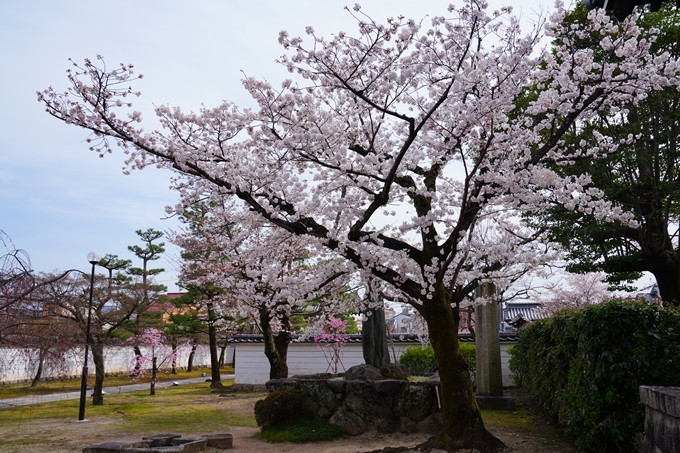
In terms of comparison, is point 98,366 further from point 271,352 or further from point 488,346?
point 488,346

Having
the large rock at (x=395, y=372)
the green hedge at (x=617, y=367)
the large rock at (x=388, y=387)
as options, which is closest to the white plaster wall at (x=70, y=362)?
the large rock at (x=388, y=387)

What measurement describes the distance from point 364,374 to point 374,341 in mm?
2050

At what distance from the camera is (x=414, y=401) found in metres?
8.13

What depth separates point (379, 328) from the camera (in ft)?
36.1

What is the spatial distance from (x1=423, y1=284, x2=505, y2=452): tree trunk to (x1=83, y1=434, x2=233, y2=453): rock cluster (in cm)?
316

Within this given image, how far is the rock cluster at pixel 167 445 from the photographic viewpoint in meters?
6.31

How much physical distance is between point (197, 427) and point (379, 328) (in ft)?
13.4

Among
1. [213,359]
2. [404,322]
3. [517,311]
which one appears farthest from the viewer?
[517,311]

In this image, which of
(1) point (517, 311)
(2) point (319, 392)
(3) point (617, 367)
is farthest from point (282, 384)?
(1) point (517, 311)

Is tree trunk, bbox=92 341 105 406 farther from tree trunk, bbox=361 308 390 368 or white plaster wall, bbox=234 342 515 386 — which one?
tree trunk, bbox=361 308 390 368

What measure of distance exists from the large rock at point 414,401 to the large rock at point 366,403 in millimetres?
186

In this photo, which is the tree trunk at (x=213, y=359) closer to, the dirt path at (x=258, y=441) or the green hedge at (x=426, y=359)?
the green hedge at (x=426, y=359)

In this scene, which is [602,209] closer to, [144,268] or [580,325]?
[580,325]

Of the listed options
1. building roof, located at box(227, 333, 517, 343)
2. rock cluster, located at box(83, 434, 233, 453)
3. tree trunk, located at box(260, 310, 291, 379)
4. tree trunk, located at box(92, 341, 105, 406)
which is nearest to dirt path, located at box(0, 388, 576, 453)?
rock cluster, located at box(83, 434, 233, 453)
